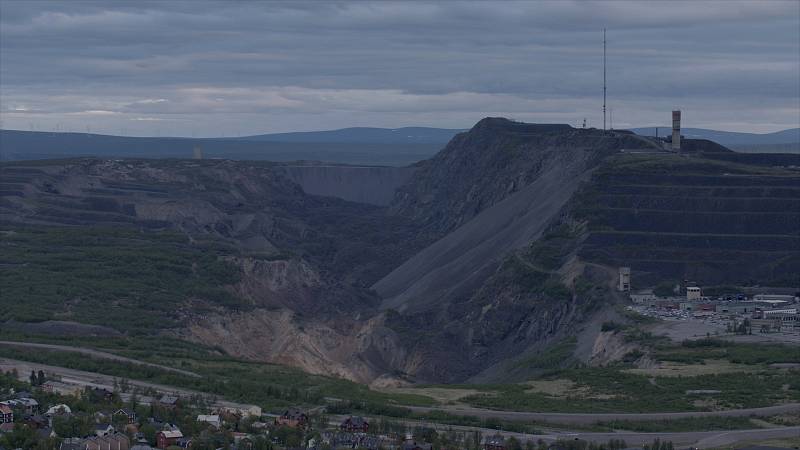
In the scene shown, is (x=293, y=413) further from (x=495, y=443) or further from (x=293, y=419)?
(x=495, y=443)

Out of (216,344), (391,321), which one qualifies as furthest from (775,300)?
(216,344)

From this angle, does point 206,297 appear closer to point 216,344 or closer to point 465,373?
point 216,344

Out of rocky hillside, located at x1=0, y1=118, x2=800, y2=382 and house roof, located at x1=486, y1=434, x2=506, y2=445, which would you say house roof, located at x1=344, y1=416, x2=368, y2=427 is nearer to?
house roof, located at x1=486, y1=434, x2=506, y2=445

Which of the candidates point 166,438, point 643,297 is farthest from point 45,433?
point 643,297

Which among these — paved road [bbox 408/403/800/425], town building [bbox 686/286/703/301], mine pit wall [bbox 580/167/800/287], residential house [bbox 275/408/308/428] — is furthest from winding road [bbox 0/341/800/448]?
mine pit wall [bbox 580/167/800/287]

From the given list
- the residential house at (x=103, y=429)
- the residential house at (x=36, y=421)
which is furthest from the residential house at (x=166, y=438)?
the residential house at (x=36, y=421)

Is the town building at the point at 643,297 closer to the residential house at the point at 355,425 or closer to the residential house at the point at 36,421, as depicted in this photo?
the residential house at the point at 355,425
